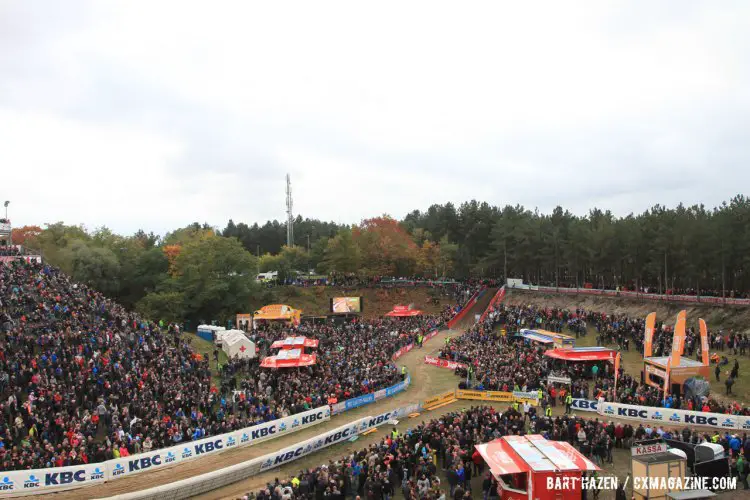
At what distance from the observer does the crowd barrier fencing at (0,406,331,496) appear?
1827 cm

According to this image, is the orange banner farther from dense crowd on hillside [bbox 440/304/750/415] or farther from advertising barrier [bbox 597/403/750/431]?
advertising barrier [bbox 597/403/750/431]

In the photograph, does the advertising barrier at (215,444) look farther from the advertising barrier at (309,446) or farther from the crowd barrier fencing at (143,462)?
the advertising barrier at (309,446)

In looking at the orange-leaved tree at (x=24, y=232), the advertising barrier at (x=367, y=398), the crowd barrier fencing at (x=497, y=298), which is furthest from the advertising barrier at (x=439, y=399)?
the orange-leaved tree at (x=24, y=232)

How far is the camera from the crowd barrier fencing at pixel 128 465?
1827 cm

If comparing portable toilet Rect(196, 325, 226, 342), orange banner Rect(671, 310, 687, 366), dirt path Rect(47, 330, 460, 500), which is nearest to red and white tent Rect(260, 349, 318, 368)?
dirt path Rect(47, 330, 460, 500)

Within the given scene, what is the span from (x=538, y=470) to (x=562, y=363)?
21.8 m

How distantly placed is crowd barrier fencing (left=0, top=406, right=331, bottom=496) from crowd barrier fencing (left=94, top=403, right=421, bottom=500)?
83.8 inches

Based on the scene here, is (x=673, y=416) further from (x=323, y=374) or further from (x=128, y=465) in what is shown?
(x=128, y=465)

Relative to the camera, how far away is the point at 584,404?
26844 millimetres

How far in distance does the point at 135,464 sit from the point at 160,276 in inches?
1844

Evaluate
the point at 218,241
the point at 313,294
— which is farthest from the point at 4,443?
the point at 313,294

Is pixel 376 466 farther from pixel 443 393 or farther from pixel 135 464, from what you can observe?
pixel 443 393

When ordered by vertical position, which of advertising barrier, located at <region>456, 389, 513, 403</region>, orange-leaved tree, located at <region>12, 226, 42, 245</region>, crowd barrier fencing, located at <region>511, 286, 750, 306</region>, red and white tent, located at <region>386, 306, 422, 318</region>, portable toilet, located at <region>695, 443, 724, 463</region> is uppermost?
orange-leaved tree, located at <region>12, 226, 42, 245</region>

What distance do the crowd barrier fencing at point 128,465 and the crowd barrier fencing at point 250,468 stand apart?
6.98 feet
